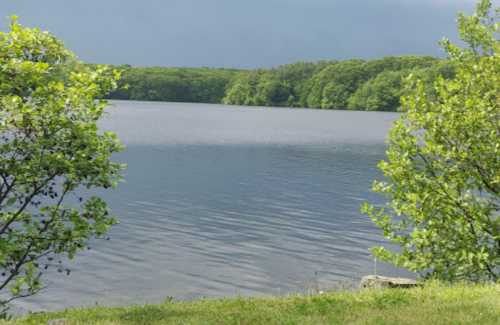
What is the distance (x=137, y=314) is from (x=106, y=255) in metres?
19.9

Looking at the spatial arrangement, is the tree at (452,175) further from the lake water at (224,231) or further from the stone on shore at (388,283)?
the lake water at (224,231)

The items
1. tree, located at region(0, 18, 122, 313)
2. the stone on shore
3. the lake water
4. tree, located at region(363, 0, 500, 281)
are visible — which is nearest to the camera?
tree, located at region(0, 18, 122, 313)

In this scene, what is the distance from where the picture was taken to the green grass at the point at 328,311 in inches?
478

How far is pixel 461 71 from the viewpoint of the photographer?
19109mm

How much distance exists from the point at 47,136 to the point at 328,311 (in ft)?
22.7

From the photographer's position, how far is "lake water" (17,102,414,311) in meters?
27.5

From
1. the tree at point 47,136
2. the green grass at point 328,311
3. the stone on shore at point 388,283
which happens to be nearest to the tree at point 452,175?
the stone on shore at point 388,283

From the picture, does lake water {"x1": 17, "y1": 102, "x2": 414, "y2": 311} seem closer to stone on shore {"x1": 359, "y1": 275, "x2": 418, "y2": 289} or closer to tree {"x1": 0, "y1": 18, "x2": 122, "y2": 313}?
stone on shore {"x1": 359, "y1": 275, "x2": 418, "y2": 289}

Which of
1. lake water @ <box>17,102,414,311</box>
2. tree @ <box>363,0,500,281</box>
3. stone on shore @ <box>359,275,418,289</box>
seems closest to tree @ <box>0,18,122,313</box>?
tree @ <box>363,0,500,281</box>

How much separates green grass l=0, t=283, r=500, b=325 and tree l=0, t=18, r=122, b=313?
5.81 feet

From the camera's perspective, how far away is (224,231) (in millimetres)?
38719

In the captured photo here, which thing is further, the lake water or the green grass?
the lake water

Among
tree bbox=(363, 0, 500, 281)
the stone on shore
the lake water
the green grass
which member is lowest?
the lake water

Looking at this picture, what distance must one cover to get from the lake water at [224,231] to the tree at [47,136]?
40.2 ft
